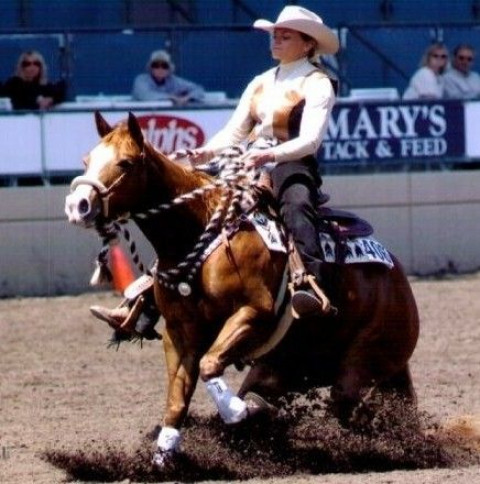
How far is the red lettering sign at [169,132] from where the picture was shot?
15.6 meters

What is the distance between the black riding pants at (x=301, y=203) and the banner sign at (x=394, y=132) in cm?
790

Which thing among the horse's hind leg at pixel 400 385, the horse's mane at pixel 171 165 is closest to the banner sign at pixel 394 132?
the horse's hind leg at pixel 400 385

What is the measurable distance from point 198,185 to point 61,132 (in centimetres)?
757

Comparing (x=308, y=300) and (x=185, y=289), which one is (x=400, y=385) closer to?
(x=308, y=300)

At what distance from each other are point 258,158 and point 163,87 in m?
8.05

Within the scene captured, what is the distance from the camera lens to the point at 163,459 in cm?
774

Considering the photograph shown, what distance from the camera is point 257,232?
26.2 ft

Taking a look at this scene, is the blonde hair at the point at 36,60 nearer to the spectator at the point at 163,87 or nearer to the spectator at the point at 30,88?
the spectator at the point at 30,88

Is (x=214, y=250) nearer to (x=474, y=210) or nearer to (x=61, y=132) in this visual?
(x=61, y=132)

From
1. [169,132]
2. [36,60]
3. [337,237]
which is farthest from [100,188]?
[169,132]

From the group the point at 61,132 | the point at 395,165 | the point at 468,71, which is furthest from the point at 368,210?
the point at 61,132

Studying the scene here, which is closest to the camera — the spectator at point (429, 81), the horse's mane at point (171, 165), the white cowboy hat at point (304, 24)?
the horse's mane at point (171, 165)

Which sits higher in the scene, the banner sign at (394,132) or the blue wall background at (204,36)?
the blue wall background at (204,36)

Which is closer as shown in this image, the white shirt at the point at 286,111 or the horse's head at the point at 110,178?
the horse's head at the point at 110,178
